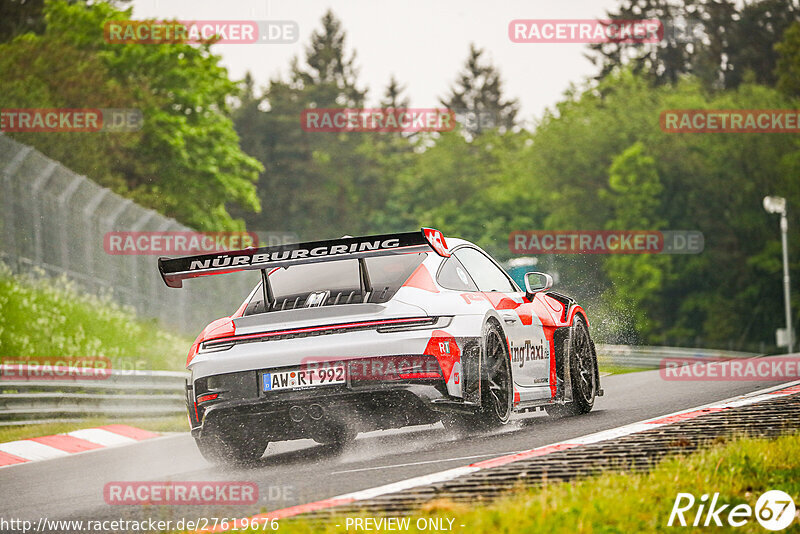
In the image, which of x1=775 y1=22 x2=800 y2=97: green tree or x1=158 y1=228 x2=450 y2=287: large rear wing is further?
x1=775 y1=22 x2=800 y2=97: green tree

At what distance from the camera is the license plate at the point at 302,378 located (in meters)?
7.44

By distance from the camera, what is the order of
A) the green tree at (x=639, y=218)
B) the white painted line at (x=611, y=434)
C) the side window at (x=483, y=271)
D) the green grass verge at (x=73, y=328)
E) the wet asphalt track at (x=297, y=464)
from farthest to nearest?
1. the green tree at (x=639, y=218)
2. the green grass verge at (x=73, y=328)
3. the side window at (x=483, y=271)
4. the white painted line at (x=611, y=434)
5. the wet asphalt track at (x=297, y=464)

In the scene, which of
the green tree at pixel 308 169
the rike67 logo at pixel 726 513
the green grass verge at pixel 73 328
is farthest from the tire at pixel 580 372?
the green tree at pixel 308 169

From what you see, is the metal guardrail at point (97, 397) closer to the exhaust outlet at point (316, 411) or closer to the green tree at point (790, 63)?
the exhaust outlet at point (316, 411)

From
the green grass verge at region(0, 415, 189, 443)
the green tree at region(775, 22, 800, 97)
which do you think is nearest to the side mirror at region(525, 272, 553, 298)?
the green grass verge at region(0, 415, 189, 443)

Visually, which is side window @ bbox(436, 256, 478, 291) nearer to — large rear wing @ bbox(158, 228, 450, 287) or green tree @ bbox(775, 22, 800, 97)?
large rear wing @ bbox(158, 228, 450, 287)

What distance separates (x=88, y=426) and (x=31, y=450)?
2071mm

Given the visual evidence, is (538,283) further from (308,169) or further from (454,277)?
(308,169)

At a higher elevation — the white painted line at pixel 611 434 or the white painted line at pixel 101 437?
the white painted line at pixel 611 434

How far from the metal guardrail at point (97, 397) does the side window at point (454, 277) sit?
11.7ft

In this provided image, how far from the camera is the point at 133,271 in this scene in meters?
20.9

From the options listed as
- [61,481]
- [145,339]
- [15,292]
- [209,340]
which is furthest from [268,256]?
[145,339]

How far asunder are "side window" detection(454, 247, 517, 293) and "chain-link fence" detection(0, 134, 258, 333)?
10723mm

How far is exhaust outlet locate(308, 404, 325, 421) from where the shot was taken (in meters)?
7.49
